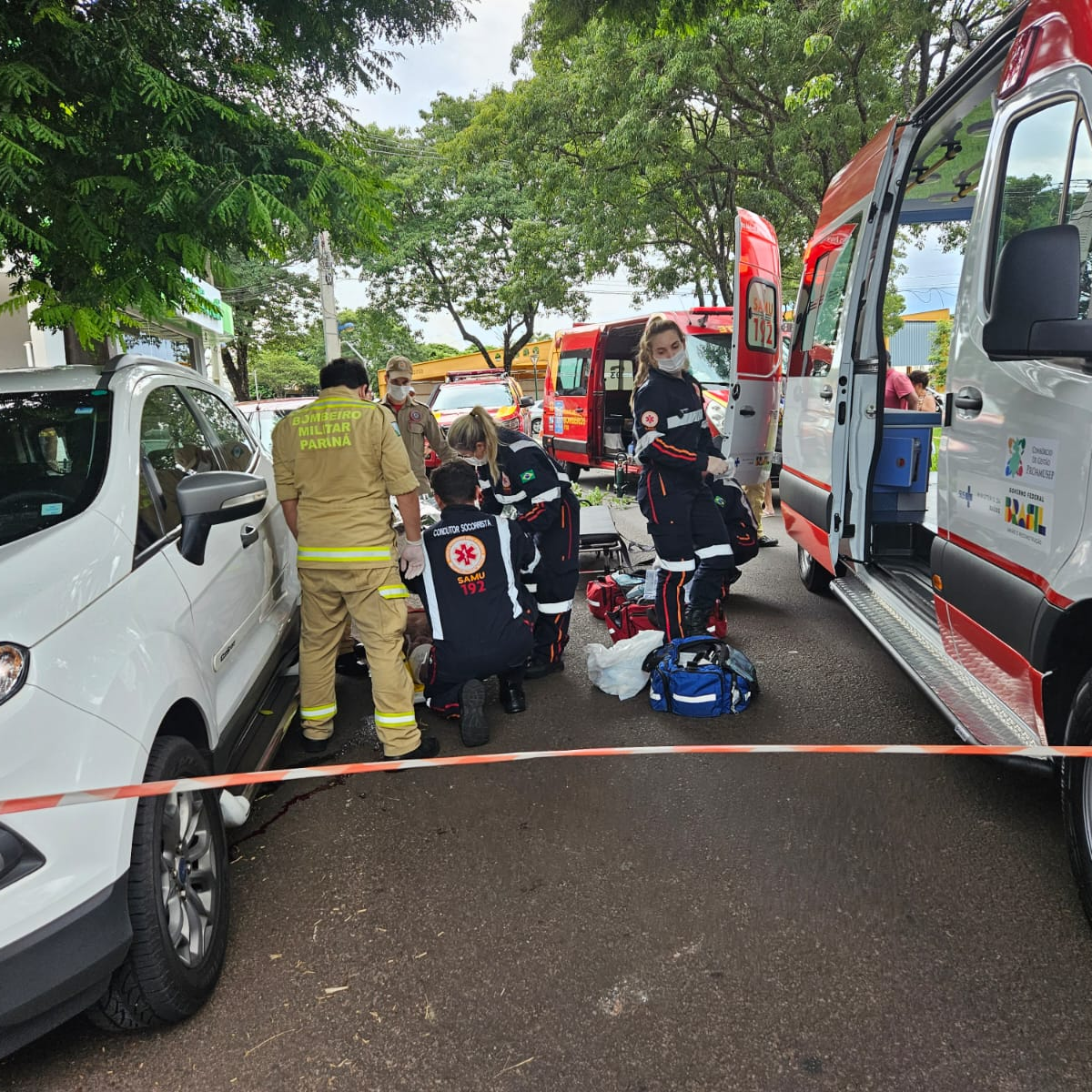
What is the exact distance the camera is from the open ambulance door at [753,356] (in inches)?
253

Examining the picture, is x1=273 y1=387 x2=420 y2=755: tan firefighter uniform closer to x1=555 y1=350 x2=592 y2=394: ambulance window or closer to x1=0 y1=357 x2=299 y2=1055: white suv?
x1=0 y1=357 x2=299 y2=1055: white suv

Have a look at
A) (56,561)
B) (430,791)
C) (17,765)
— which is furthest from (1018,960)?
(56,561)

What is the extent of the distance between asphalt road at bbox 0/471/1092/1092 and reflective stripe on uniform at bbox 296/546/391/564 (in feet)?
3.09

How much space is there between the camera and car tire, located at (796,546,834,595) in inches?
241

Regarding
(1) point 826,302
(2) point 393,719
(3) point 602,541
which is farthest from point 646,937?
(3) point 602,541

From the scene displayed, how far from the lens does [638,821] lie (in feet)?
10.3

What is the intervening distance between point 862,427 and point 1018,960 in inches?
104

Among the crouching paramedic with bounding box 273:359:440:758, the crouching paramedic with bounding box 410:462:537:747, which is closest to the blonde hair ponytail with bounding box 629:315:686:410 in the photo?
the crouching paramedic with bounding box 410:462:537:747

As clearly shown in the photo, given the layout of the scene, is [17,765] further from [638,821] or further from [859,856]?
[859,856]

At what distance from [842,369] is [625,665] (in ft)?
6.27

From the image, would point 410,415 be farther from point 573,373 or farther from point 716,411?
point 573,373

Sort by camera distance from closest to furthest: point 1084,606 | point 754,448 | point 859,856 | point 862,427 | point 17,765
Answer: point 17,765 < point 1084,606 < point 859,856 < point 862,427 < point 754,448

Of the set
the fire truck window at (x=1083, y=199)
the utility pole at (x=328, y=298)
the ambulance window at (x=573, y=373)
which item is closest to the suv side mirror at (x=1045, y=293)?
the fire truck window at (x=1083, y=199)

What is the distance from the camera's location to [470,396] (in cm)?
1522
